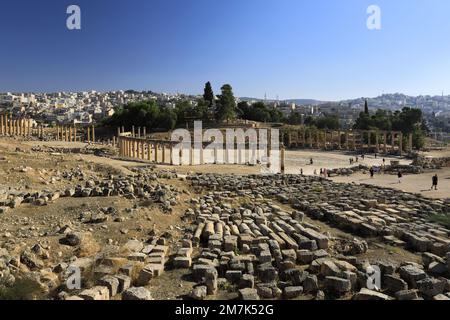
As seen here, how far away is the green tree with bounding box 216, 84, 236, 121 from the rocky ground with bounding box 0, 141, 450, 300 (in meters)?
55.7


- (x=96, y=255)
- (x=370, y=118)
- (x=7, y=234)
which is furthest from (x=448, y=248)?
(x=370, y=118)

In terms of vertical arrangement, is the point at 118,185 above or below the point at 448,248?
above

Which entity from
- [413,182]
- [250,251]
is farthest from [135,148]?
[250,251]

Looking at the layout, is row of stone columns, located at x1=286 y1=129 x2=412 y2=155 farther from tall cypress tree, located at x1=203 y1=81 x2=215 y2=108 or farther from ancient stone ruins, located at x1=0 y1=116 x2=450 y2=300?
ancient stone ruins, located at x1=0 y1=116 x2=450 y2=300

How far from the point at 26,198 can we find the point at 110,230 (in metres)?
4.65

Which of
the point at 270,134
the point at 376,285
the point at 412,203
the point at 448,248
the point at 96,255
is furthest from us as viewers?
the point at 270,134

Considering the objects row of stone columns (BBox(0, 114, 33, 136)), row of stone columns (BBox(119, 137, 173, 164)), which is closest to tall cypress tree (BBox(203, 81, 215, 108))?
row of stone columns (BBox(0, 114, 33, 136))

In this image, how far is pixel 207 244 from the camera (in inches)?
546

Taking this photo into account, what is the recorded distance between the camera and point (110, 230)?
14.0m

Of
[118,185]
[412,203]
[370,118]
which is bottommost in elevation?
[412,203]

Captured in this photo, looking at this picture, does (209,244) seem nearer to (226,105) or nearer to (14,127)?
(14,127)

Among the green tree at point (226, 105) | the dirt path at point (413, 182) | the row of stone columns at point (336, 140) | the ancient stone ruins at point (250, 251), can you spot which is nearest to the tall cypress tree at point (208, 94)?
the green tree at point (226, 105)

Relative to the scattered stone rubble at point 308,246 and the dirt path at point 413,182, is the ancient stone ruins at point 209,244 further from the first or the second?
the dirt path at point 413,182
